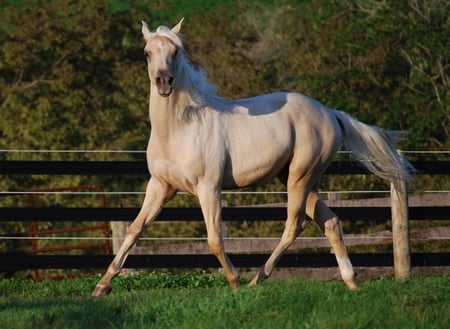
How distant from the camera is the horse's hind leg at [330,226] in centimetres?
991

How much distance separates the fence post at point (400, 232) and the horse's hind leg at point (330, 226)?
170 centimetres

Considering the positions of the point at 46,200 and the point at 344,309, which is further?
the point at 46,200

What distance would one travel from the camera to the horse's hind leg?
32.5 feet

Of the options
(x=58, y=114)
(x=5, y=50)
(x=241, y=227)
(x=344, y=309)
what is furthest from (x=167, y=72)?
(x=5, y=50)

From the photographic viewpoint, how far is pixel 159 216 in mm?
11992

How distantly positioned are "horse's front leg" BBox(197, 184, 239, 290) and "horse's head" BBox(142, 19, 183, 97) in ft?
2.67

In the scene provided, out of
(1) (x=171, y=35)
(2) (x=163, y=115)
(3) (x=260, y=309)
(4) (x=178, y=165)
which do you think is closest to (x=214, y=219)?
(4) (x=178, y=165)

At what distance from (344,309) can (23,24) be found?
24.4 m

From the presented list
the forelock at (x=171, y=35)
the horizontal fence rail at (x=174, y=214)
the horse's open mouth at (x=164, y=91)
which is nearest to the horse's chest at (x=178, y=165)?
the horse's open mouth at (x=164, y=91)

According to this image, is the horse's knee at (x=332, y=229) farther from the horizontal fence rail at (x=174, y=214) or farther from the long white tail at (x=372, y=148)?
the horizontal fence rail at (x=174, y=214)

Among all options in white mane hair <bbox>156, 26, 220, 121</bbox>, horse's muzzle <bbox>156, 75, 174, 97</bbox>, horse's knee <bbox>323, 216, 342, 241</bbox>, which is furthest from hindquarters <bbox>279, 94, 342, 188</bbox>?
horse's muzzle <bbox>156, 75, 174, 97</bbox>

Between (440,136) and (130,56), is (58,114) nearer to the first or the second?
(130,56)

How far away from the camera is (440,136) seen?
2495 centimetres

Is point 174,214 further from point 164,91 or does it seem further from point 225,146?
point 164,91
